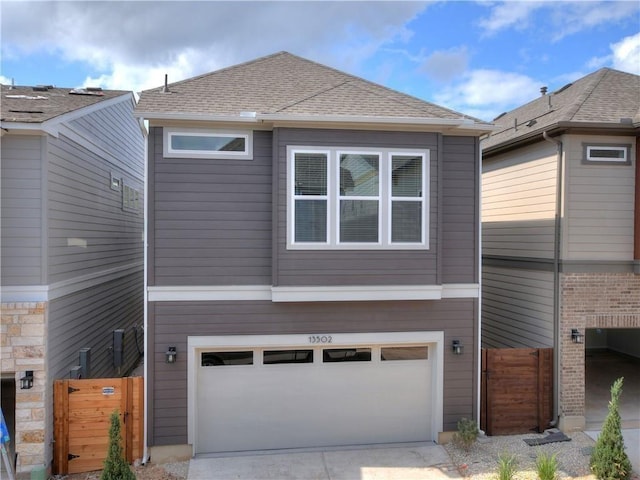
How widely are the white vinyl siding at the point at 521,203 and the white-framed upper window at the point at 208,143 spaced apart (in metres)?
5.96

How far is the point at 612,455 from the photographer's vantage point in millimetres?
6043

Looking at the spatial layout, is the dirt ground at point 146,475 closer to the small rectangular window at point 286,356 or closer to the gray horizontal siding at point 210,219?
the small rectangular window at point 286,356

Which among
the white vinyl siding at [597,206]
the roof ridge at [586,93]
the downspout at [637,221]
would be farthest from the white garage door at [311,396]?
the roof ridge at [586,93]

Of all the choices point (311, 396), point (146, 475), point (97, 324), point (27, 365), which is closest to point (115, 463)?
point (146, 475)

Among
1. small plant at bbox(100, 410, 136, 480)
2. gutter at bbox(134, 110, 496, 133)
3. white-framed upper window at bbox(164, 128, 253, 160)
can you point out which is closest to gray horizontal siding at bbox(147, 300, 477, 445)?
small plant at bbox(100, 410, 136, 480)

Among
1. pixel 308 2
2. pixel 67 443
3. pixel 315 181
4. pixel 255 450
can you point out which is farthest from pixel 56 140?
pixel 255 450

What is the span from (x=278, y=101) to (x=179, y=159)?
1968 mm

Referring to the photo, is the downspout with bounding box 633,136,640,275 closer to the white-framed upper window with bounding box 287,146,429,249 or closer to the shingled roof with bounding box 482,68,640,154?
the shingled roof with bounding box 482,68,640,154

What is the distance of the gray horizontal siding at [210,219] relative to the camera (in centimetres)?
691

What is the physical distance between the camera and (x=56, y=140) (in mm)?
6781

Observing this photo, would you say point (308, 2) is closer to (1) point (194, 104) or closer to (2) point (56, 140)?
(1) point (194, 104)

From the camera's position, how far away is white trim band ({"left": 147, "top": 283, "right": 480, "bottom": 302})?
6.89m

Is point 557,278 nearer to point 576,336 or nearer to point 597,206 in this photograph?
point 576,336

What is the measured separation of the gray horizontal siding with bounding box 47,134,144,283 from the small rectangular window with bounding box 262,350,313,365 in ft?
12.0
